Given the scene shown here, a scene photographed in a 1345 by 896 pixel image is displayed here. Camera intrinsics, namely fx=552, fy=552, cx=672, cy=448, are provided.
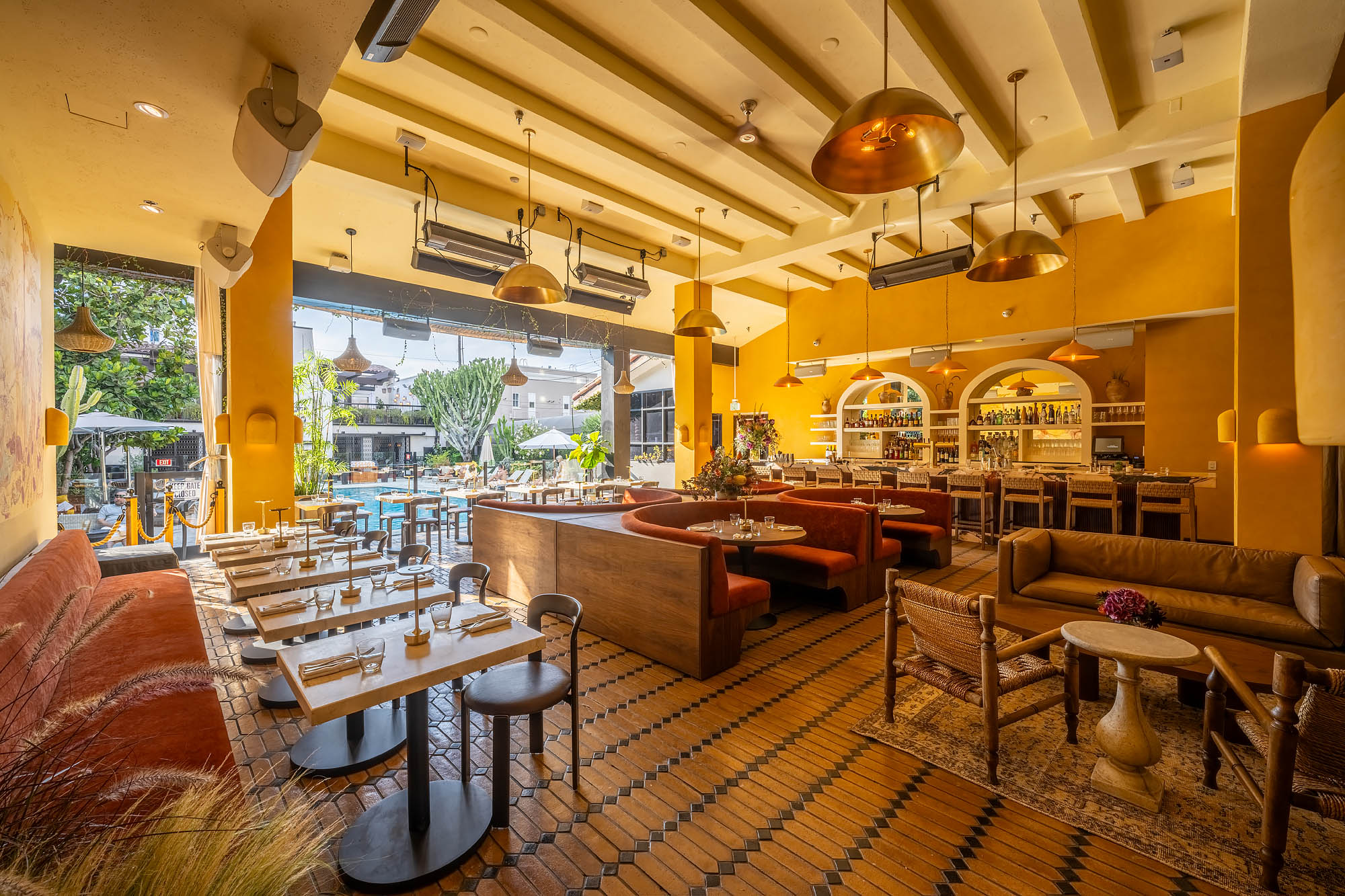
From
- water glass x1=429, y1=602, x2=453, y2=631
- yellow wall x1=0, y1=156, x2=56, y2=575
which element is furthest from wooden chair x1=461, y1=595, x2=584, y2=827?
yellow wall x1=0, y1=156, x2=56, y2=575

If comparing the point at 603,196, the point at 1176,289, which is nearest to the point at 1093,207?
the point at 1176,289

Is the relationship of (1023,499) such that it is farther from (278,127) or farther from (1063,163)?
(278,127)

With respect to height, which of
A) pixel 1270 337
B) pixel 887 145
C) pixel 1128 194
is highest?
pixel 1128 194

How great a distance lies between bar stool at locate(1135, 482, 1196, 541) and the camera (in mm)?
6672

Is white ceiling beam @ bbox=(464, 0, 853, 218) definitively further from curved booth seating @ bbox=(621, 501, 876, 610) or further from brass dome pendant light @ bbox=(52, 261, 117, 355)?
brass dome pendant light @ bbox=(52, 261, 117, 355)

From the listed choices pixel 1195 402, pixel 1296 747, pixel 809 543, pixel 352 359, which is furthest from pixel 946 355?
pixel 352 359

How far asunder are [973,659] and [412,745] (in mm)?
2601

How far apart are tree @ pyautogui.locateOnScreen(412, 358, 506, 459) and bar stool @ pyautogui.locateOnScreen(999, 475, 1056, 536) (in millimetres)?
11852

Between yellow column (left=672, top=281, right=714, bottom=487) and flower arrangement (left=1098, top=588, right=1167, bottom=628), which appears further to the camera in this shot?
yellow column (left=672, top=281, right=714, bottom=487)

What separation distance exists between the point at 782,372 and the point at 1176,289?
6728 millimetres

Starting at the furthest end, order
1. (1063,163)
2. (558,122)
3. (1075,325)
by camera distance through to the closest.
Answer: (1075,325) → (1063,163) → (558,122)

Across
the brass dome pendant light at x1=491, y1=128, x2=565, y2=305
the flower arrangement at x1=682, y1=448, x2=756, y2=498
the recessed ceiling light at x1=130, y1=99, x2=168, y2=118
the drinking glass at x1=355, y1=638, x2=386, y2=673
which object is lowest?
the drinking glass at x1=355, y1=638, x2=386, y2=673

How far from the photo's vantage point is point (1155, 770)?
274 centimetres

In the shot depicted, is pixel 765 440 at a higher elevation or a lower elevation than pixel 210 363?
lower
